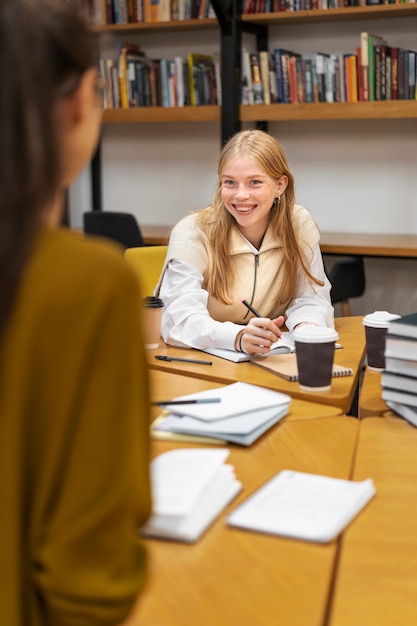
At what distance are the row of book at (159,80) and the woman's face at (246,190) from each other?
6.27ft

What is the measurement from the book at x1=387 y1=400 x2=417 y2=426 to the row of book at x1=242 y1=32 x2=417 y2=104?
8.67 ft

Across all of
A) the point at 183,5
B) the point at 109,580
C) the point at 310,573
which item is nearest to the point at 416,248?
the point at 183,5

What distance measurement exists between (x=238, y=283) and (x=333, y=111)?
1823 millimetres

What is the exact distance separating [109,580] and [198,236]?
183 centimetres

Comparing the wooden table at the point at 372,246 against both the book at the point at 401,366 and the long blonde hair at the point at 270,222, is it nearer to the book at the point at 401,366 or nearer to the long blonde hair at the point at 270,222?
the long blonde hair at the point at 270,222

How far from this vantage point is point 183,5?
4.32 m

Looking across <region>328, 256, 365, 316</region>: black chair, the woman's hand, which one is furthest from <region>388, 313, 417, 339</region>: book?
<region>328, 256, 365, 316</region>: black chair

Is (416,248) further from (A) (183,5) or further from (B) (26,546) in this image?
(B) (26,546)

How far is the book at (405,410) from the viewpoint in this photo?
63.3 inches

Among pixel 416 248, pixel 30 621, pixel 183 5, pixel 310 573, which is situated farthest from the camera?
pixel 183 5

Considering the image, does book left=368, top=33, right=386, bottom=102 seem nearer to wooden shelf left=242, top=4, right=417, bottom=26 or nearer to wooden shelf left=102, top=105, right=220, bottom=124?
wooden shelf left=242, top=4, right=417, bottom=26

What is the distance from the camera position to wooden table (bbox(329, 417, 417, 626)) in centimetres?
94

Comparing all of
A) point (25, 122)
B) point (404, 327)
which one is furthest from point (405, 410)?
point (25, 122)

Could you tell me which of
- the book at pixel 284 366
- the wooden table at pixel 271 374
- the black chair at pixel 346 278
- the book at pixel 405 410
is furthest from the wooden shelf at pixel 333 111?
the book at pixel 405 410
